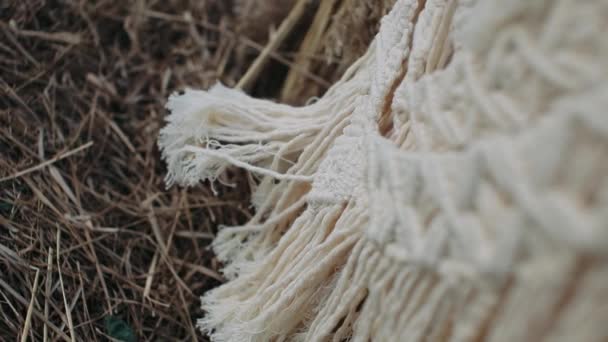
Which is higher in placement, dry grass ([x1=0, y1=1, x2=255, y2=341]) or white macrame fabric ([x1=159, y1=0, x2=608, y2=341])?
white macrame fabric ([x1=159, y1=0, x2=608, y2=341])

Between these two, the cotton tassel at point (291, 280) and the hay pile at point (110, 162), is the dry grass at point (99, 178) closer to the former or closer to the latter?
the hay pile at point (110, 162)

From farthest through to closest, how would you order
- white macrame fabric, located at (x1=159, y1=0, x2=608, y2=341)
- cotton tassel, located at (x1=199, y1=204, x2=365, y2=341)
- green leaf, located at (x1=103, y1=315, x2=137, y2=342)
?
green leaf, located at (x1=103, y1=315, x2=137, y2=342)
cotton tassel, located at (x1=199, y1=204, x2=365, y2=341)
white macrame fabric, located at (x1=159, y1=0, x2=608, y2=341)

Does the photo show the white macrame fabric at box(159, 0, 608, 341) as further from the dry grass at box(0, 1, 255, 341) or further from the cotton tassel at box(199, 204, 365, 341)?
the dry grass at box(0, 1, 255, 341)

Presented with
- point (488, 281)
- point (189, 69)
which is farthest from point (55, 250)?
point (488, 281)

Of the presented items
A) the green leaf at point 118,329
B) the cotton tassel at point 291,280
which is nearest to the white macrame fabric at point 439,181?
the cotton tassel at point 291,280

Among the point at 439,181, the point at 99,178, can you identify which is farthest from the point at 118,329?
the point at 439,181

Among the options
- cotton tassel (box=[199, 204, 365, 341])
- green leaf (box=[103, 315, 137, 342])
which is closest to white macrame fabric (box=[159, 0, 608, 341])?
cotton tassel (box=[199, 204, 365, 341])

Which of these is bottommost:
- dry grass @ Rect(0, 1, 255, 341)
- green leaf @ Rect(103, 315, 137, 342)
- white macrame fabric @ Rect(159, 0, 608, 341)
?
green leaf @ Rect(103, 315, 137, 342)
